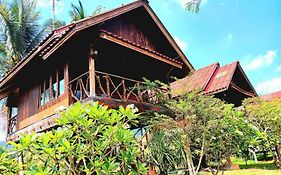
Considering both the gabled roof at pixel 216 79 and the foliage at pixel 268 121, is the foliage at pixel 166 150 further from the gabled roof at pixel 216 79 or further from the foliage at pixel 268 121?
the gabled roof at pixel 216 79

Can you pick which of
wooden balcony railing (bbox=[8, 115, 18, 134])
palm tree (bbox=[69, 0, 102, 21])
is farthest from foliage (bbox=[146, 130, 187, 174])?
palm tree (bbox=[69, 0, 102, 21])

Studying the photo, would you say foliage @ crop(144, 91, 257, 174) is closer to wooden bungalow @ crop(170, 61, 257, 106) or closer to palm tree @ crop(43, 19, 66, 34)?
wooden bungalow @ crop(170, 61, 257, 106)

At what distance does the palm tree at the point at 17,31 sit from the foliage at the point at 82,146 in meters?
16.2

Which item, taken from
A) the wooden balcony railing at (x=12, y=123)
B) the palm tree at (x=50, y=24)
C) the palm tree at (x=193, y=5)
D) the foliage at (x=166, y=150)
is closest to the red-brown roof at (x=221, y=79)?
the palm tree at (x=193, y=5)

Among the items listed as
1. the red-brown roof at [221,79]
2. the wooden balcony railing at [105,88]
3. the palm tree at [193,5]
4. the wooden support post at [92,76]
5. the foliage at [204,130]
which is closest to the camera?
the foliage at [204,130]

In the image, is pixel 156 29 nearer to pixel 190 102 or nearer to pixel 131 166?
pixel 190 102

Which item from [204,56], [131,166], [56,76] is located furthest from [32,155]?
[204,56]

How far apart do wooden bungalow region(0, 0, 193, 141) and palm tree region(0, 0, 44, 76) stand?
684 cm

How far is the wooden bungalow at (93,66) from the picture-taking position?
802 cm

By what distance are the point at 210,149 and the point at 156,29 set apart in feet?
21.2

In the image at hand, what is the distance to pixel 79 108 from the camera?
15.9 feet

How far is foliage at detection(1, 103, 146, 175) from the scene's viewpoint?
4430 mm

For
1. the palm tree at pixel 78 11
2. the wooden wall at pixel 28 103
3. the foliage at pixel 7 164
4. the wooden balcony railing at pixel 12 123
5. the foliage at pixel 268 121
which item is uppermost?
the palm tree at pixel 78 11

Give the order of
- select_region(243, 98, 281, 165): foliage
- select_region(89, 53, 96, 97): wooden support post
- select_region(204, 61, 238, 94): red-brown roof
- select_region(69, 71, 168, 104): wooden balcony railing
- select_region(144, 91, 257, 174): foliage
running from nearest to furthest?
select_region(144, 91, 257, 174): foliage → select_region(89, 53, 96, 97): wooden support post → select_region(69, 71, 168, 104): wooden balcony railing → select_region(243, 98, 281, 165): foliage → select_region(204, 61, 238, 94): red-brown roof
